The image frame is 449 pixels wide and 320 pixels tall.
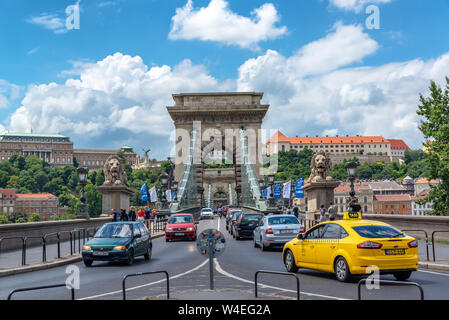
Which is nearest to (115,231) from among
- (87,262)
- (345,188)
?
(87,262)

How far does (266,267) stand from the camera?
14.7 metres

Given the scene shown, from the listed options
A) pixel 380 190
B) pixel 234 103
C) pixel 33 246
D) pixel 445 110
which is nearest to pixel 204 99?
pixel 234 103

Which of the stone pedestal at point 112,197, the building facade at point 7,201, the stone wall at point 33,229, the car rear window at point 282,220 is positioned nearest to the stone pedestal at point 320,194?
the car rear window at point 282,220

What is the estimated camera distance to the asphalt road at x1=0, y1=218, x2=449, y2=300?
995cm

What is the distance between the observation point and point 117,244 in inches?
630

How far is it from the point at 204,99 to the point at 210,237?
216 ft

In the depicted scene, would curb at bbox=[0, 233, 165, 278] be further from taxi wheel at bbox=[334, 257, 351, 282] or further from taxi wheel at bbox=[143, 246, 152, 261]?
taxi wheel at bbox=[334, 257, 351, 282]

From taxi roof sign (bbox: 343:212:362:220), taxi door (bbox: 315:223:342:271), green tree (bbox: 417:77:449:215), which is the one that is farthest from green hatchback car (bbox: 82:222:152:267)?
green tree (bbox: 417:77:449:215)

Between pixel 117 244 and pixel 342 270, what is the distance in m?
7.18

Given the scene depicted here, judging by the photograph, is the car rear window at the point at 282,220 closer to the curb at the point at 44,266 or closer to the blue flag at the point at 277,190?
the curb at the point at 44,266

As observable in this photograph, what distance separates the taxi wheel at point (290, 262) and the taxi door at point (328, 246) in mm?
1070

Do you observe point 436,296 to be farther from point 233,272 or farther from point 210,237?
point 233,272

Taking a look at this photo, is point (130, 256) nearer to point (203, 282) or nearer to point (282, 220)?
point (203, 282)

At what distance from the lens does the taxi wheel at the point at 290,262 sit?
13.5 metres
